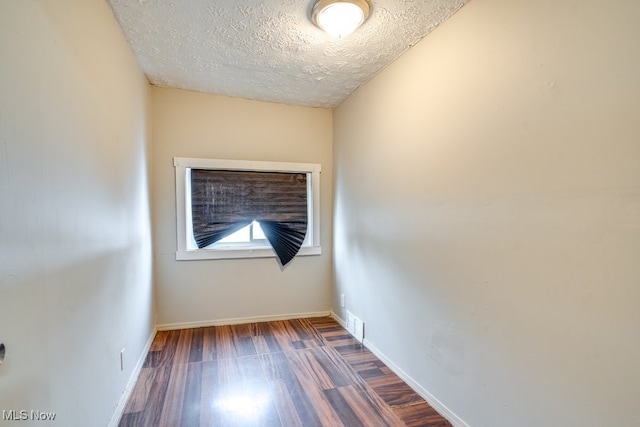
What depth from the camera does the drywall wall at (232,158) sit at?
120 inches

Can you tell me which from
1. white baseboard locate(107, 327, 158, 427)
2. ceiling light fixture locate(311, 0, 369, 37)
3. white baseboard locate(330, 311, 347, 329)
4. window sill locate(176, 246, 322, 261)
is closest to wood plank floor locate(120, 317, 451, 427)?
white baseboard locate(107, 327, 158, 427)

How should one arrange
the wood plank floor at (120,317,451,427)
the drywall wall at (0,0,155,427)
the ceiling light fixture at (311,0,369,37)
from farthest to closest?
the wood plank floor at (120,317,451,427), the ceiling light fixture at (311,0,369,37), the drywall wall at (0,0,155,427)

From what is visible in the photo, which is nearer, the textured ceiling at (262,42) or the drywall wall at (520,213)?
the drywall wall at (520,213)

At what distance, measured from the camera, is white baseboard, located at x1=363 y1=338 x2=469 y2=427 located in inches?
70.0

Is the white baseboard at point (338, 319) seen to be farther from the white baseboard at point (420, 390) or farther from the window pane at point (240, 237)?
the window pane at point (240, 237)

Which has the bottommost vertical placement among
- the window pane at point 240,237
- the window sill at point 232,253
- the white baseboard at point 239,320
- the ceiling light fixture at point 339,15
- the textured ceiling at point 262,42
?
the white baseboard at point 239,320

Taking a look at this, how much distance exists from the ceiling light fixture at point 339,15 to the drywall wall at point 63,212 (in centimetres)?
115

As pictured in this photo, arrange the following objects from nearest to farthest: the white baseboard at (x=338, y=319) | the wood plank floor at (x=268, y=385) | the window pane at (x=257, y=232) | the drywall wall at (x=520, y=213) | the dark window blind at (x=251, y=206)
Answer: the drywall wall at (x=520, y=213)
the wood plank floor at (x=268, y=385)
the dark window blind at (x=251, y=206)
the white baseboard at (x=338, y=319)
the window pane at (x=257, y=232)

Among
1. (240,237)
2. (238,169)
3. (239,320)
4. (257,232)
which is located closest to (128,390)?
(239,320)

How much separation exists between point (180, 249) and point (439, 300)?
8.01 feet

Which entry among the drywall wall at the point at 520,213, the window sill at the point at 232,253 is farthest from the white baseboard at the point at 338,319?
the drywall wall at the point at 520,213

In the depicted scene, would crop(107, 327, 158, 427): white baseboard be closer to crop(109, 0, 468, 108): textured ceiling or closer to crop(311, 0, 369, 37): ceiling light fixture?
crop(109, 0, 468, 108): textured ceiling

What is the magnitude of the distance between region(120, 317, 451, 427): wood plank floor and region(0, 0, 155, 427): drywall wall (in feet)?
1.13

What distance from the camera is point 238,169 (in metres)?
3.24
